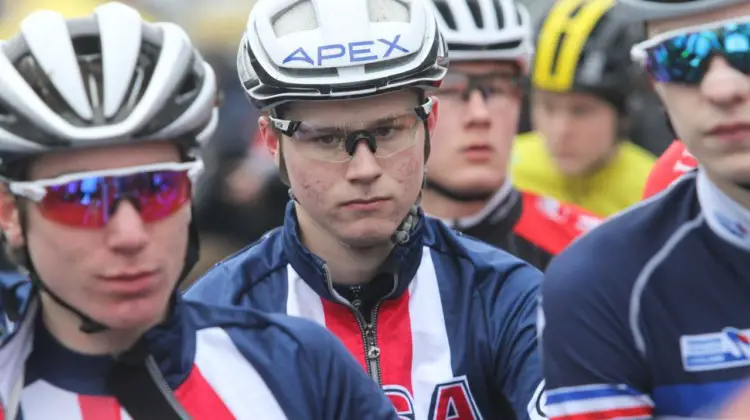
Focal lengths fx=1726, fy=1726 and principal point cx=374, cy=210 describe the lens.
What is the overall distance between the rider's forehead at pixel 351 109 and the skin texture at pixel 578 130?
3.78 m

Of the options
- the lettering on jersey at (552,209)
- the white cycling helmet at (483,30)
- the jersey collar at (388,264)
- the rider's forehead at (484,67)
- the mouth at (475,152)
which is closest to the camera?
the jersey collar at (388,264)

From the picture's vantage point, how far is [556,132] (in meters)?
8.93

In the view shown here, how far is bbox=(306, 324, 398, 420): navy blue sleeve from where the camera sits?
412 cm

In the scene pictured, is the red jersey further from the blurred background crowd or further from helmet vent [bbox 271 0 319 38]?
the blurred background crowd

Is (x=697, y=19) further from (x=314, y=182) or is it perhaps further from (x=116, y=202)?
(x=314, y=182)

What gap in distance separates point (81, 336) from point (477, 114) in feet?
11.2

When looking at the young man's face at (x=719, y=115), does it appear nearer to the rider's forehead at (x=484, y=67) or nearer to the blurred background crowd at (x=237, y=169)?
the rider's forehead at (x=484, y=67)

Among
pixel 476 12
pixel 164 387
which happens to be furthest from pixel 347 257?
pixel 476 12

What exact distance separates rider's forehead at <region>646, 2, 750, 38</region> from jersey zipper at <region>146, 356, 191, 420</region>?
1.40 metres

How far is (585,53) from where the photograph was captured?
29.5 ft

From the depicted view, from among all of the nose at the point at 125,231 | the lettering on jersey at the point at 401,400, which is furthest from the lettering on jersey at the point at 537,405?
the nose at the point at 125,231

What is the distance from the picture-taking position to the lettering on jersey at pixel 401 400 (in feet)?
16.7

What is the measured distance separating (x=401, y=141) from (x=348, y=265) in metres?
0.43

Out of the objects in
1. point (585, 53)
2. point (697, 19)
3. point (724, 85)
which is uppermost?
point (697, 19)
